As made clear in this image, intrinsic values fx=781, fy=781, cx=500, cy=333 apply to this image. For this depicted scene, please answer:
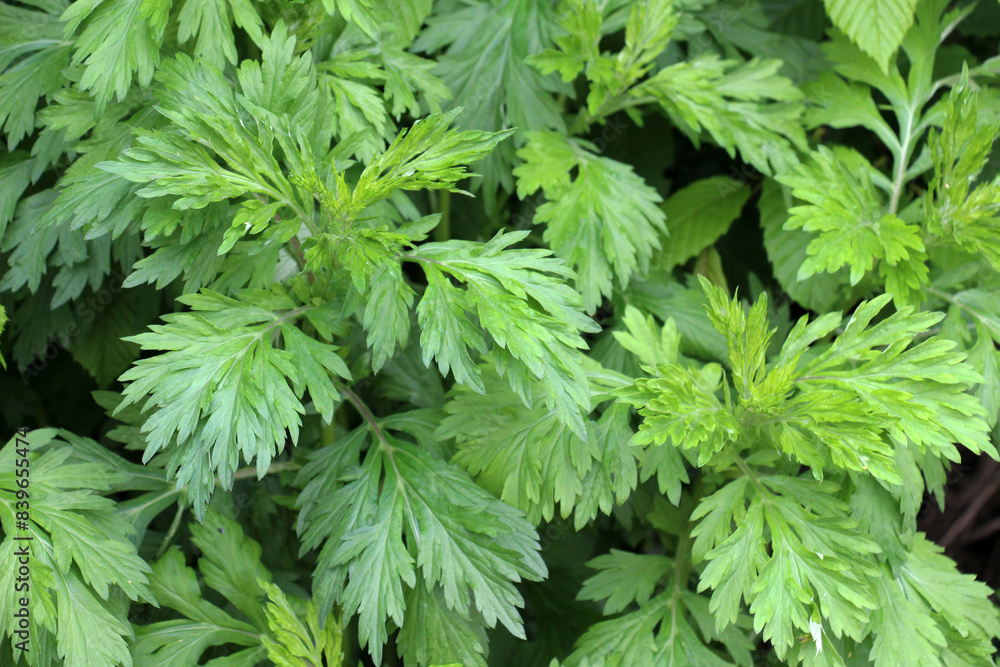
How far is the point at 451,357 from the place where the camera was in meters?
1.32

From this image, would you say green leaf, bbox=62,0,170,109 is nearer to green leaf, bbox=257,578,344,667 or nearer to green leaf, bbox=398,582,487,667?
green leaf, bbox=257,578,344,667

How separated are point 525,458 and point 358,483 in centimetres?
33

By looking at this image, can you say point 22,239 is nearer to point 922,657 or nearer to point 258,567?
point 258,567

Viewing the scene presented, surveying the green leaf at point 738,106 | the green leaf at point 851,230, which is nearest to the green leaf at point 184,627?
the green leaf at point 851,230

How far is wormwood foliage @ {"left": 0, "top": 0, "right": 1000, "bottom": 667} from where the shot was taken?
135 cm

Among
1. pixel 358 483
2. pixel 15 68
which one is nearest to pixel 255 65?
pixel 15 68

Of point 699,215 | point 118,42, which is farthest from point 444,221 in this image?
point 118,42

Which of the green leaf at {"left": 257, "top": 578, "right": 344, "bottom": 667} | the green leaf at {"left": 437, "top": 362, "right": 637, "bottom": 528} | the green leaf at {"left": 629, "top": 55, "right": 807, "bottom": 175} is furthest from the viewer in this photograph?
the green leaf at {"left": 629, "top": 55, "right": 807, "bottom": 175}

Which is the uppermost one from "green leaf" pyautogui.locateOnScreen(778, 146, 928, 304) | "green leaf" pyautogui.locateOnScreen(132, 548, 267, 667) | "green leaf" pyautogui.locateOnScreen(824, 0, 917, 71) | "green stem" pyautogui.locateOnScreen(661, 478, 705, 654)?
"green leaf" pyautogui.locateOnScreen(824, 0, 917, 71)

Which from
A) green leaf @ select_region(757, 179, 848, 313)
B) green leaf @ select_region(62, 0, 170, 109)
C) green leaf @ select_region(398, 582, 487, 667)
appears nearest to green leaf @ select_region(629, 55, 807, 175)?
green leaf @ select_region(757, 179, 848, 313)

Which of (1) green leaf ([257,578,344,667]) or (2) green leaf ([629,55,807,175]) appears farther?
(2) green leaf ([629,55,807,175])

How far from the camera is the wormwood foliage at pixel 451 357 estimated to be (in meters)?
1.35

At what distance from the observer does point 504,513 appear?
1463 millimetres

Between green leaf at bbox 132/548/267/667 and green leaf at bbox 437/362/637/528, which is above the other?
green leaf at bbox 437/362/637/528
